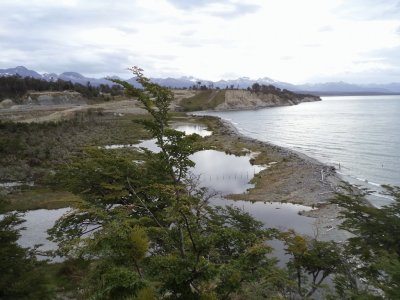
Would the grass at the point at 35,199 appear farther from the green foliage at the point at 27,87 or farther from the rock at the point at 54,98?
the rock at the point at 54,98

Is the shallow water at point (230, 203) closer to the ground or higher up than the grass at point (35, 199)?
closer to the ground

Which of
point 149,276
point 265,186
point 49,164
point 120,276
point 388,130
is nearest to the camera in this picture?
point 120,276

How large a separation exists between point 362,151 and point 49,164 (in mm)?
52836

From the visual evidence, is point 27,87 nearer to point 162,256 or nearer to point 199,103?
point 199,103

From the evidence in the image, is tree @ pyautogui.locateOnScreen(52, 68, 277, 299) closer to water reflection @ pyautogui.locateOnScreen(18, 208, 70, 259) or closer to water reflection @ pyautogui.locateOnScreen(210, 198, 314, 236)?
water reflection @ pyautogui.locateOnScreen(18, 208, 70, 259)

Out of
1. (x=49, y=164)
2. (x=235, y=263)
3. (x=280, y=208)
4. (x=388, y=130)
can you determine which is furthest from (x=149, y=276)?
(x=388, y=130)

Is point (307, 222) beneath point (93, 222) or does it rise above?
beneath

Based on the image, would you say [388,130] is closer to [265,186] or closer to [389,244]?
[265,186]

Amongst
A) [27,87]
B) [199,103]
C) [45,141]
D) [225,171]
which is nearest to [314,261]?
[225,171]

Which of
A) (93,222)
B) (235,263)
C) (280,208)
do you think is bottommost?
(280,208)

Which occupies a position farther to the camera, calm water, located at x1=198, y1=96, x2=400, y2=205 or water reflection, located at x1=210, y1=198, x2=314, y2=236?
calm water, located at x1=198, y1=96, x2=400, y2=205

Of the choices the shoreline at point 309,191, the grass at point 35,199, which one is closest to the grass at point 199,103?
the shoreline at point 309,191

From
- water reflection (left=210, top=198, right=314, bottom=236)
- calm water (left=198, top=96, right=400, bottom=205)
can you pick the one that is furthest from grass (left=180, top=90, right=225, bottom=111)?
water reflection (left=210, top=198, right=314, bottom=236)

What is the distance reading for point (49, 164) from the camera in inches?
1842
